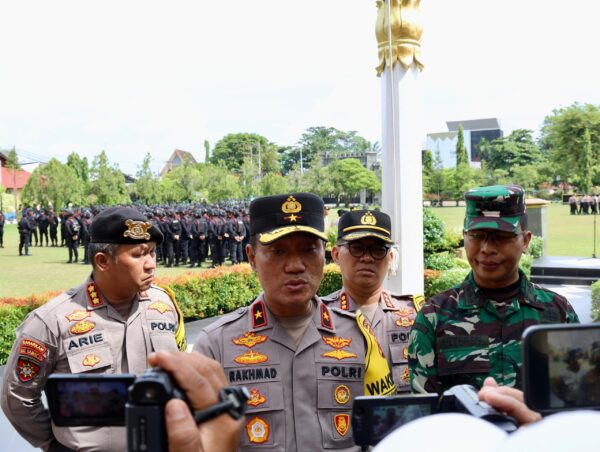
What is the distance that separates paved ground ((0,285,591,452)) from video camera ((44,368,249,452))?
13.6ft

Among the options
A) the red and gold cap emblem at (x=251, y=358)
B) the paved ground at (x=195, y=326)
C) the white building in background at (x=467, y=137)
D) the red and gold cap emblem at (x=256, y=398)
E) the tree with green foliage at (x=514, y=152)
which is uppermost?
the white building in background at (x=467, y=137)

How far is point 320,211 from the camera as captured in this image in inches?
73.4

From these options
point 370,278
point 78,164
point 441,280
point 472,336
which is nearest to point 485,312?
point 472,336

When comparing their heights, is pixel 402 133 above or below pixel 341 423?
above

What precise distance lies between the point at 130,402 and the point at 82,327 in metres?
1.73

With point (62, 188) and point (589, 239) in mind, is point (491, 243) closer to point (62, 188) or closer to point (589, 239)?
point (589, 239)

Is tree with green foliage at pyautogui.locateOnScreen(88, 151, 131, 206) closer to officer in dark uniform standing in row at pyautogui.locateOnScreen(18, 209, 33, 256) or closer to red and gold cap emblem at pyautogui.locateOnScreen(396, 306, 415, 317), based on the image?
officer in dark uniform standing in row at pyautogui.locateOnScreen(18, 209, 33, 256)

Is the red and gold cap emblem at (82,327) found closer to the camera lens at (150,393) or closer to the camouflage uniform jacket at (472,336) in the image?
the camouflage uniform jacket at (472,336)

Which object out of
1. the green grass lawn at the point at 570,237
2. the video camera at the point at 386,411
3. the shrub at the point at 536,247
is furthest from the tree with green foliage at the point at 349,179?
the video camera at the point at 386,411

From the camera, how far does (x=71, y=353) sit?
2.43 m

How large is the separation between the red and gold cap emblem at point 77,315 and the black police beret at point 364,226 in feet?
4.39

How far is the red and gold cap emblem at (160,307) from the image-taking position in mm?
2770

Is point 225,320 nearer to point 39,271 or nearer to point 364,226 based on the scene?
point 364,226

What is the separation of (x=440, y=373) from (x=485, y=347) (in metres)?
0.18
